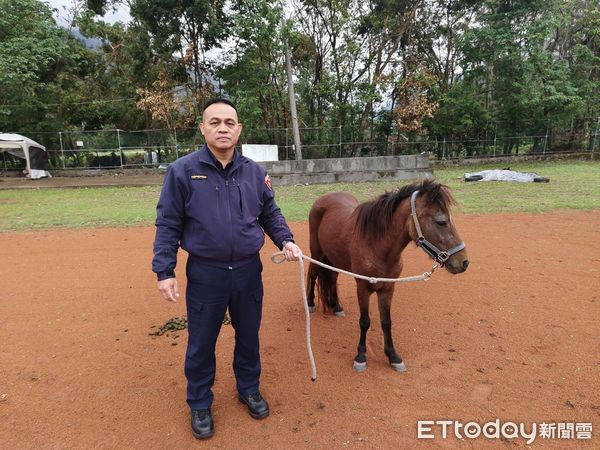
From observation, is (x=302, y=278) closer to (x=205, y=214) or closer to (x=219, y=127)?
(x=205, y=214)

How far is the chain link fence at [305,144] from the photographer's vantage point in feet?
69.9

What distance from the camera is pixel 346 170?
16328 millimetres

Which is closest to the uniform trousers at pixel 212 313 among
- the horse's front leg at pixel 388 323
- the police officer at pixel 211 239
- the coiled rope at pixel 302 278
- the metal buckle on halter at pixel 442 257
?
the police officer at pixel 211 239

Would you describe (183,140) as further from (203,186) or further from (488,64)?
(203,186)

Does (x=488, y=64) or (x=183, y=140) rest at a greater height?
(x=488, y=64)

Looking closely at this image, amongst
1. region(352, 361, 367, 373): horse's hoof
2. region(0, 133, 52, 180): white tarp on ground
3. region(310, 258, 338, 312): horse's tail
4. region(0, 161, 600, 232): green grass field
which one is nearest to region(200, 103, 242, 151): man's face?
region(352, 361, 367, 373): horse's hoof

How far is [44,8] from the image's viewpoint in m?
17.0

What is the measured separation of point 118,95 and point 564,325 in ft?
82.2

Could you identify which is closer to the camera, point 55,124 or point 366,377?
point 366,377

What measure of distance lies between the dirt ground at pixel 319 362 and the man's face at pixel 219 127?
Result: 197 centimetres

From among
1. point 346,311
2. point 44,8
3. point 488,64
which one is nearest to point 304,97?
point 488,64

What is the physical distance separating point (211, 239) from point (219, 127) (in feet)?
2.28

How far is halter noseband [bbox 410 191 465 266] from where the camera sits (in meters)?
2.71

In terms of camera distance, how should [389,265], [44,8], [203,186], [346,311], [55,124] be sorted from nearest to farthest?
1. [203,186]
2. [389,265]
3. [346,311]
4. [44,8]
5. [55,124]
